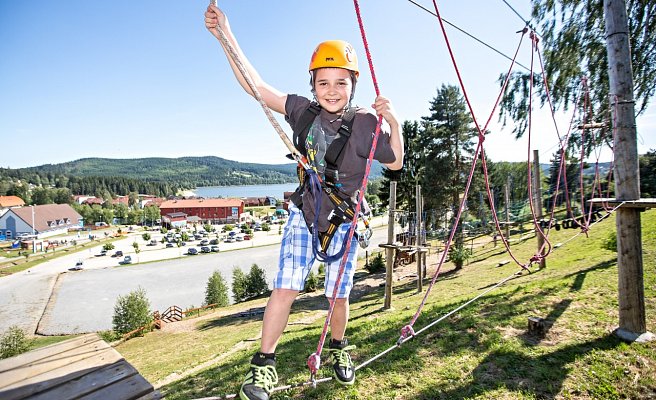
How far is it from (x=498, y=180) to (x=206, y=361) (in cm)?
5605

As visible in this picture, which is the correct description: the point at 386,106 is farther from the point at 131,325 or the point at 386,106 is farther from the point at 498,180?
the point at 498,180

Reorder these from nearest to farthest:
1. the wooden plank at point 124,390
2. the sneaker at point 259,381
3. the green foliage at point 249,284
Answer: the sneaker at point 259,381, the wooden plank at point 124,390, the green foliage at point 249,284

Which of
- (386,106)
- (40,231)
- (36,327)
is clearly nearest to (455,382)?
(386,106)

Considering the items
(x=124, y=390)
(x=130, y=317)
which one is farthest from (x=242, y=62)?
(x=130, y=317)

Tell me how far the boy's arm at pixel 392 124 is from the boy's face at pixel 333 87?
0.77 feet

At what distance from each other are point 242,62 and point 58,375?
2830 mm

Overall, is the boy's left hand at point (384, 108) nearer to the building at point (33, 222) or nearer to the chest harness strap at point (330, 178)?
the chest harness strap at point (330, 178)

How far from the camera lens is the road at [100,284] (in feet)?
77.0

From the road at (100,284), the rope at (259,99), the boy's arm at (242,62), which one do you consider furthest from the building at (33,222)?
the rope at (259,99)

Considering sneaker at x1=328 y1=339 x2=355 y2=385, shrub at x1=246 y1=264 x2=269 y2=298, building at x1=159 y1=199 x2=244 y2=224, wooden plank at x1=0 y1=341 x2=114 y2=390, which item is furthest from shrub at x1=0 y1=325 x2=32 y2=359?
building at x1=159 y1=199 x2=244 y2=224

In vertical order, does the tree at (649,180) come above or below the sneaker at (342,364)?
above

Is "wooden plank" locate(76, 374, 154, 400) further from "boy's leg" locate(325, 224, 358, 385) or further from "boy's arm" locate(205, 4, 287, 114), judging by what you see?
"boy's arm" locate(205, 4, 287, 114)

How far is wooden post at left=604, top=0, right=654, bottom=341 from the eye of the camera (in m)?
3.99

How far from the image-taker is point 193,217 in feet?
276
